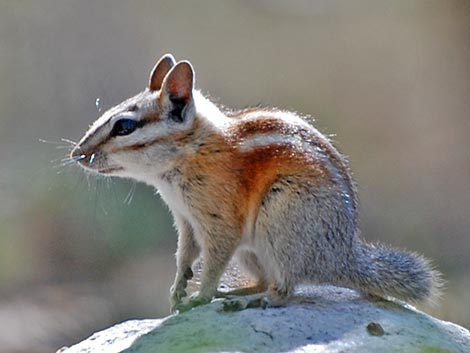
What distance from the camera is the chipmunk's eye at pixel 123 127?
3441 millimetres

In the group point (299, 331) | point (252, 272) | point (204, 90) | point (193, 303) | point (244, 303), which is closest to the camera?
point (299, 331)

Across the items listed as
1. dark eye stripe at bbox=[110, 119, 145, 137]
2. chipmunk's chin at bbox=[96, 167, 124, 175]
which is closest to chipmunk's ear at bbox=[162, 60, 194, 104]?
dark eye stripe at bbox=[110, 119, 145, 137]

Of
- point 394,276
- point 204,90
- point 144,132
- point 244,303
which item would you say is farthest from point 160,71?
point 204,90

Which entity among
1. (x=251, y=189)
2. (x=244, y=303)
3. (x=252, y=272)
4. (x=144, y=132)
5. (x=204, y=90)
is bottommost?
(x=244, y=303)

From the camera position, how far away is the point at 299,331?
319 cm

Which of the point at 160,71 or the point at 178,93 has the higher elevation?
the point at 160,71

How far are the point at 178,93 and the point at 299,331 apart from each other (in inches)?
35.5

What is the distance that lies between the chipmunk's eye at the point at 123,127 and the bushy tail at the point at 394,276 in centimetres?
85

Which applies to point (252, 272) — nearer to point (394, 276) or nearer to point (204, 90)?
point (394, 276)

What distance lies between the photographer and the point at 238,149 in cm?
359

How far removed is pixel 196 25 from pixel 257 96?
2.47ft

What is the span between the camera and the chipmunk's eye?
3441 millimetres

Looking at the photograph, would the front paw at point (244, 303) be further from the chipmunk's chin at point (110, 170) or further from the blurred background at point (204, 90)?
the blurred background at point (204, 90)

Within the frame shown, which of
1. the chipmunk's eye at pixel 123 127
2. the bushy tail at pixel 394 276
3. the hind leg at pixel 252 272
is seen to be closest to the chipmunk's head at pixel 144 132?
the chipmunk's eye at pixel 123 127
